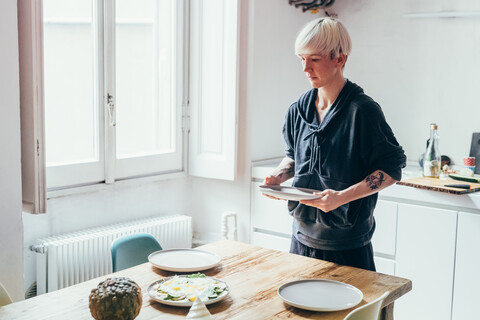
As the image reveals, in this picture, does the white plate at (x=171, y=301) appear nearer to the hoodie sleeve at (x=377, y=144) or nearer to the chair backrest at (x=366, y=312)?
the chair backrest at (x=366, y=312)

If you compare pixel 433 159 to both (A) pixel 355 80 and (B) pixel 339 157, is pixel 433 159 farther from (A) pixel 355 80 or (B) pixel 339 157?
(B) pixel 339 157

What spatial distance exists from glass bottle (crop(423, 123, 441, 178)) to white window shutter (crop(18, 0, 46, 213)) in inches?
79.2

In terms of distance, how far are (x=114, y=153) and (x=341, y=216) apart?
158 cm

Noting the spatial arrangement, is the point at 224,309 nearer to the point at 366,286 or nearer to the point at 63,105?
the point at 366,286

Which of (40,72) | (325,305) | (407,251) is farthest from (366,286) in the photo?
(40,72)

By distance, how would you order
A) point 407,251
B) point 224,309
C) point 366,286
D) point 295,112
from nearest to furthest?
point 224,309 → point 366,286 → point 295,112 → point 407,251

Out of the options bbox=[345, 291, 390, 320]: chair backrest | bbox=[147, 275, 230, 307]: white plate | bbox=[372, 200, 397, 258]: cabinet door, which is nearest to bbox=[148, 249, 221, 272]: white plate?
bbox=[147, 275, 230, 307]: white plate

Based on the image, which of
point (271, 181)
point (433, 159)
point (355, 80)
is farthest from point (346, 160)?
point (355, 80)

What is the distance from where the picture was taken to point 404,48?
3799 mm

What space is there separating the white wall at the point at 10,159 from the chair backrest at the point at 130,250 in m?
0.40

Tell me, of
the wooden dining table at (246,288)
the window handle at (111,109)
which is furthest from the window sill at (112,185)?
the wooden dining table at (246,288)

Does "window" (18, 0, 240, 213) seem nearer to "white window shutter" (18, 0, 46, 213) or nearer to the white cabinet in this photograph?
"white window shutter" (18, 0, 46, 213)

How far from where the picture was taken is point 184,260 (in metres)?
Answer: 2.24

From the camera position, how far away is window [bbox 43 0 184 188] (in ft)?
10.3
